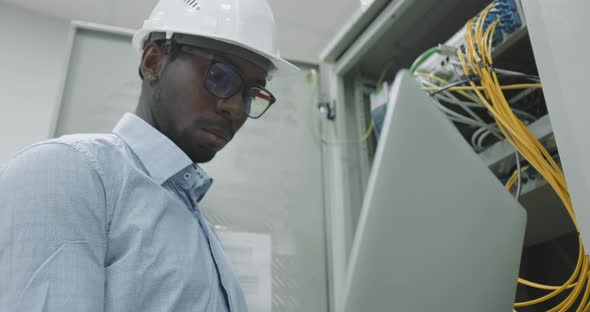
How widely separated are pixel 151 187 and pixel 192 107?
0.19 metres

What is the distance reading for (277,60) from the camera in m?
0.97

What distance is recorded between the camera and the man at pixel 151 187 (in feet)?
1.75

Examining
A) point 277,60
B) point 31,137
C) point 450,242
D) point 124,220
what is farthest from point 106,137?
point 31,137

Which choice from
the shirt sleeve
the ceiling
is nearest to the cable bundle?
the shirt sleeve

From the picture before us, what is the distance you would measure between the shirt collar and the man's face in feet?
0.12

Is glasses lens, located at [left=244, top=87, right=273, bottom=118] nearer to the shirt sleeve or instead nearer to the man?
the man

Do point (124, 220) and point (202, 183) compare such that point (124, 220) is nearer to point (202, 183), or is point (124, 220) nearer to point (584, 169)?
point (202, 183)

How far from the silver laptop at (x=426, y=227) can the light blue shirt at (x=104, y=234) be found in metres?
0.30

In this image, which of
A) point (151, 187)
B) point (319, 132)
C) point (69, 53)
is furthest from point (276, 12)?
point (151, 187)

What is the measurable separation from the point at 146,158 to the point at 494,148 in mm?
761

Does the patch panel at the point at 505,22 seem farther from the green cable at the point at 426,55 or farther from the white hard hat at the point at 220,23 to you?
the white hard hat at the point at 220,23

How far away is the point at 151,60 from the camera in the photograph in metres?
0.89

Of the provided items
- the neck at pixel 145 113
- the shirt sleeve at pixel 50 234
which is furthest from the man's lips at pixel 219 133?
the shirt sleeve at pixel 50 234

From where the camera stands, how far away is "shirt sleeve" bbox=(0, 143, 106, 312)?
513 mm
